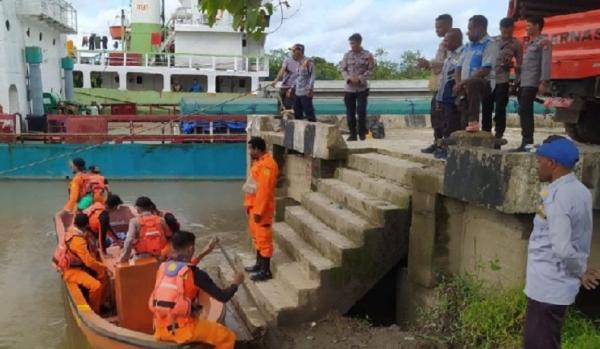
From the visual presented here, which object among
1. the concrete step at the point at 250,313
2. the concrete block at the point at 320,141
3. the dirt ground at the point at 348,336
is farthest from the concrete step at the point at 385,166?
the concrete step at the point at 250,313

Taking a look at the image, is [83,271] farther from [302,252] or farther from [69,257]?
[302,252]

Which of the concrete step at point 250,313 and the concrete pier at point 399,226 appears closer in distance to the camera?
Answer: the concrete pier at point 399,226

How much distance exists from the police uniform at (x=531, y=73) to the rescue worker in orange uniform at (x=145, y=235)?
3844mm

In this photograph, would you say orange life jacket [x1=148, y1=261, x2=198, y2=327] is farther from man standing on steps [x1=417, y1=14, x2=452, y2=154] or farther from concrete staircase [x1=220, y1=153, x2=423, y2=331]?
man standing on steps [x1=417, y1=14, x2=452, y2=154]

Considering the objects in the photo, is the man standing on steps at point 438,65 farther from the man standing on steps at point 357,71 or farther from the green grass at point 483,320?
the green grass at point 483,320

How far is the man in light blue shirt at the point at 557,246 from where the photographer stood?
313cm

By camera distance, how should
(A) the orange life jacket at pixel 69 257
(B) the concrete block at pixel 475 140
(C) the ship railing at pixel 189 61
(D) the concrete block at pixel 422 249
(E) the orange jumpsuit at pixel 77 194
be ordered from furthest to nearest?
1. (C) the ship railing at pixel 189 61
2. (E) the orange jumpsuit at pixel 77 194
3. (A) the orange life jacket at pixel 69 257
4. (D) the concrete block at pixel 422 249
5. (B) the concrete block at pixel 475 140

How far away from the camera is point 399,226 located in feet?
18.2

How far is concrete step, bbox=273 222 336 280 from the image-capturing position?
557 centimetres

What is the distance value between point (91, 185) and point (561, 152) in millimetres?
7486

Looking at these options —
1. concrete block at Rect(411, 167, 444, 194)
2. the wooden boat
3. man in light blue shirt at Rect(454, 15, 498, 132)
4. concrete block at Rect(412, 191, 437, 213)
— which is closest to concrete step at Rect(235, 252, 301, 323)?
the wooden boat

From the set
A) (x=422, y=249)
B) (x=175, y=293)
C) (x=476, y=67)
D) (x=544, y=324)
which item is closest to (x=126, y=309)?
(x=175, y=293)

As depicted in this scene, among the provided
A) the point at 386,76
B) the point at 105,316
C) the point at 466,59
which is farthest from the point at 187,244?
the point at 386,76

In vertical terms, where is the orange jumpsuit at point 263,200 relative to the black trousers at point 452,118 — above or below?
below
